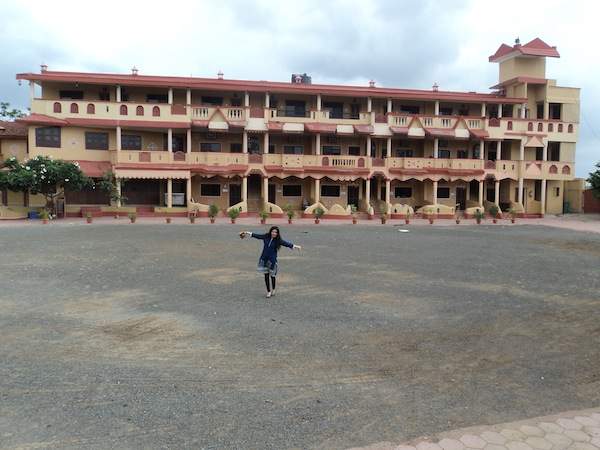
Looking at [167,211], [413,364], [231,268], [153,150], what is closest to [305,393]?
[413,364]

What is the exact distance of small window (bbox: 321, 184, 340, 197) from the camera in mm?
35875

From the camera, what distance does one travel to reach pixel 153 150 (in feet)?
107

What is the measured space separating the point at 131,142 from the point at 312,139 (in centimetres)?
1274

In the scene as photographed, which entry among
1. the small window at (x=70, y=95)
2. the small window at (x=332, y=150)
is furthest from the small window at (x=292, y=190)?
the small window at (x=70, y=95)

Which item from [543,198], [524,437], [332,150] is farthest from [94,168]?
[543,198]

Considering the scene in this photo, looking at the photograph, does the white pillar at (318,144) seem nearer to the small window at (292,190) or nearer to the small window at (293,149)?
the small window at (293,149)

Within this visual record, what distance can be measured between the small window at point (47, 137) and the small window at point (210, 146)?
9262 mm

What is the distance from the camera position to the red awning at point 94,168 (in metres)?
30.0

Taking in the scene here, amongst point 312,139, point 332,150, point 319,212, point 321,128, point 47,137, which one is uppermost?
point 321,128

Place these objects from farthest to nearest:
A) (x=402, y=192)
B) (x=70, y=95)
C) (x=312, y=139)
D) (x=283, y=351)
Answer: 1. (x=402, y=192)
2. (x=312, y=139)
3. (x=70, y=95)
4. (x=283, y=351)

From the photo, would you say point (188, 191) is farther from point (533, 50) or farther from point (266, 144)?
point (533, 50)

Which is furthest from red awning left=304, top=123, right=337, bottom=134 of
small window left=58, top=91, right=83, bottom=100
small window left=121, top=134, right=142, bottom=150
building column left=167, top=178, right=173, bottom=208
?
small window left=58, top=91, right=83, bottom=100

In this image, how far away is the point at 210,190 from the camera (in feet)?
113

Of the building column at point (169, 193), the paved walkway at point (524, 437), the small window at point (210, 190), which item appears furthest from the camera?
the small window at point (210, 190)
